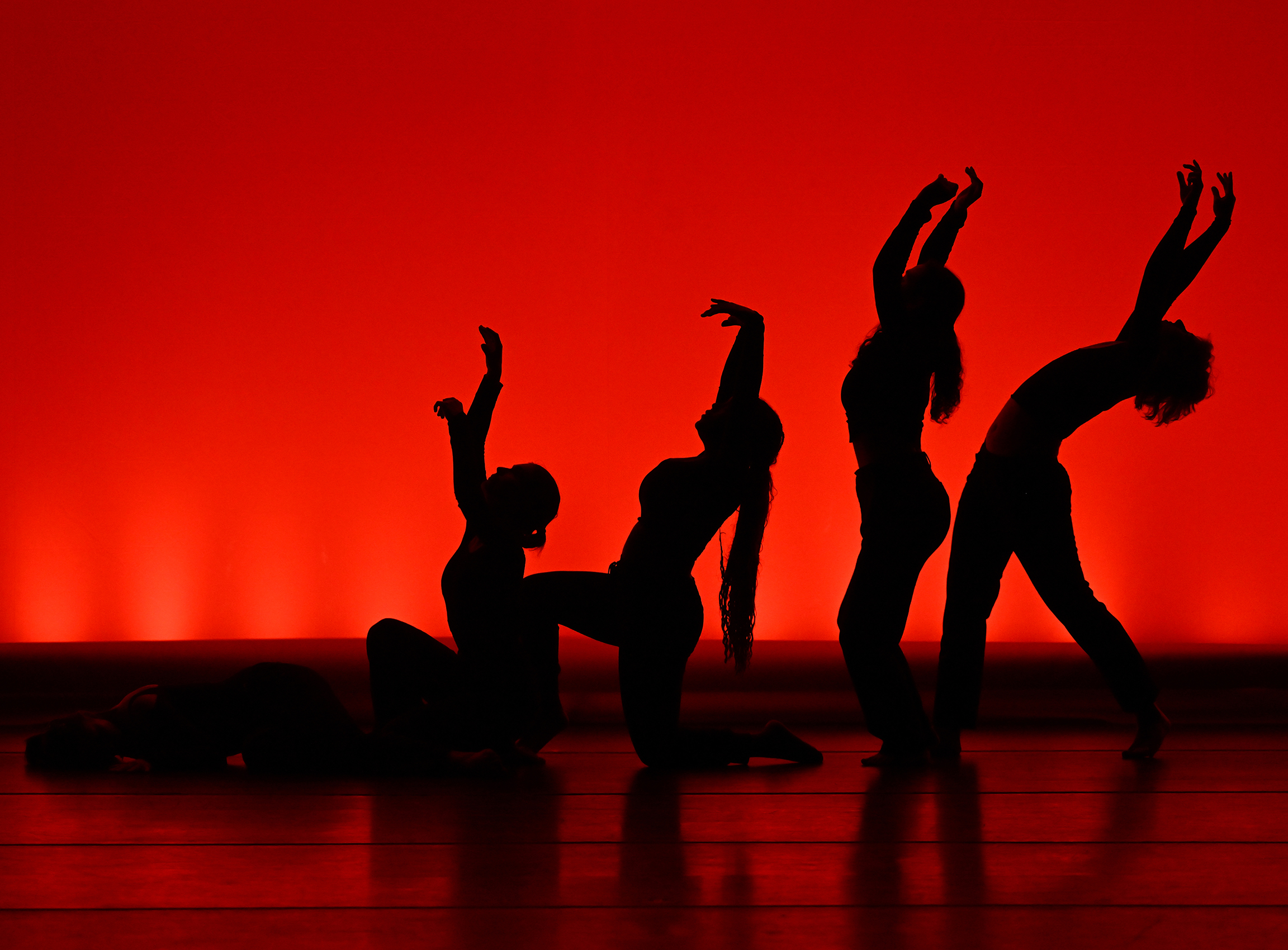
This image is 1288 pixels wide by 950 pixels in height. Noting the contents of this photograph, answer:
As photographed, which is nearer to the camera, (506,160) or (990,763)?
(990,763)

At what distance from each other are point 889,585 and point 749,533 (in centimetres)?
26

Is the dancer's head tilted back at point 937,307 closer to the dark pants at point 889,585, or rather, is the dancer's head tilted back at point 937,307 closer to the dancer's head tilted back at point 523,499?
the dark pants at point 889,585

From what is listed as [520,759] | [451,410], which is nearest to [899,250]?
[451,410]

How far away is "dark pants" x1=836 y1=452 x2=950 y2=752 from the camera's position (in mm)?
1813

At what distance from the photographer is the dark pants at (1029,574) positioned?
1.88 m

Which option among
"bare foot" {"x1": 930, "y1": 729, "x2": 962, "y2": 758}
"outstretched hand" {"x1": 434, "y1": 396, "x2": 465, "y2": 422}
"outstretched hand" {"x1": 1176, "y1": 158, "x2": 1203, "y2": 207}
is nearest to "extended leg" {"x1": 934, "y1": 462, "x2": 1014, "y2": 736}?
"bare foot" {"x1": 930, "y1": 729, "x2": 962, "y2": 758}

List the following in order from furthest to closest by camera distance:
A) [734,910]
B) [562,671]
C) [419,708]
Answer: [562,671] → [419,708] → [734,910]

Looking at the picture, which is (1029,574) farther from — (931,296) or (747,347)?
(747,347)

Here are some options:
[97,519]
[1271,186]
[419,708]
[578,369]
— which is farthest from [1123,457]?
[97,519]

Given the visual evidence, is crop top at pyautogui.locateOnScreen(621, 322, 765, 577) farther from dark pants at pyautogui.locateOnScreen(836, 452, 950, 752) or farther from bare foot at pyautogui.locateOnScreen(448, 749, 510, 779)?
bare foot at pyautogui.locateOnScreen(448, 749, 510, 779)

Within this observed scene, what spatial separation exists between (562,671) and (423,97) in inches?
68.3

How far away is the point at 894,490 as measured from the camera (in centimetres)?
182

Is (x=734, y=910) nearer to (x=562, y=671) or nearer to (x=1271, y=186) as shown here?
(x=562, y=671)

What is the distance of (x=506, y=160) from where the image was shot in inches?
121
